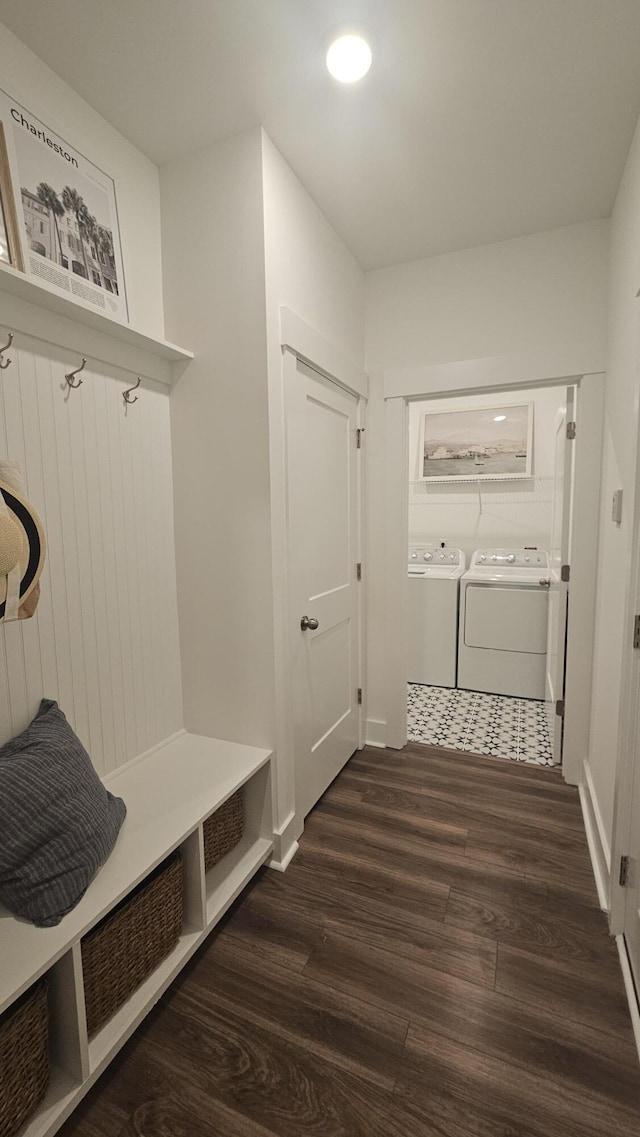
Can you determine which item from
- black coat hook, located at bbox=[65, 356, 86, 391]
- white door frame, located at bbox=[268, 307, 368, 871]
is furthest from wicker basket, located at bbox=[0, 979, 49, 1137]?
black coat hook, located at bbox=[65, 356, 86, 391]

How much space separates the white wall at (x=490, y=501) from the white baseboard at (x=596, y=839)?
80.3 inches

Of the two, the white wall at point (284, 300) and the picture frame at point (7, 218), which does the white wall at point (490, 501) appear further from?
the picture frame at point (7, 218)

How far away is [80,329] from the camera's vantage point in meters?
1.47

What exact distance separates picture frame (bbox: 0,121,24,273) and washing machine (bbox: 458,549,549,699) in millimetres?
2946

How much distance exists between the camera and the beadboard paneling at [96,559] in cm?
136

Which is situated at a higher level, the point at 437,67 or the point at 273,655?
the point at 437,67

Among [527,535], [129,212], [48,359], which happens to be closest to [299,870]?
[48,359]

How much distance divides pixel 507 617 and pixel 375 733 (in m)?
1.22

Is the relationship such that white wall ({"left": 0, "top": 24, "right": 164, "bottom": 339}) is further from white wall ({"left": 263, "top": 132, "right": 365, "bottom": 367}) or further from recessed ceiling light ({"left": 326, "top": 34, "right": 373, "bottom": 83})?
recessed ceiling light ({"left": 326, "top": 34, "right": 373, "bottom": 83})

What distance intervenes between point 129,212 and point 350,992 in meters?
2.52

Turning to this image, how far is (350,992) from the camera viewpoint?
1.37 metres

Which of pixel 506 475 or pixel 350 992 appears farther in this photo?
pixel 506 475

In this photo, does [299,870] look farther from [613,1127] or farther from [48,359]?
[48,359]

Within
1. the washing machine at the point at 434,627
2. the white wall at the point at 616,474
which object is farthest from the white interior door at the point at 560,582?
the washing machine at the point at 434,627
